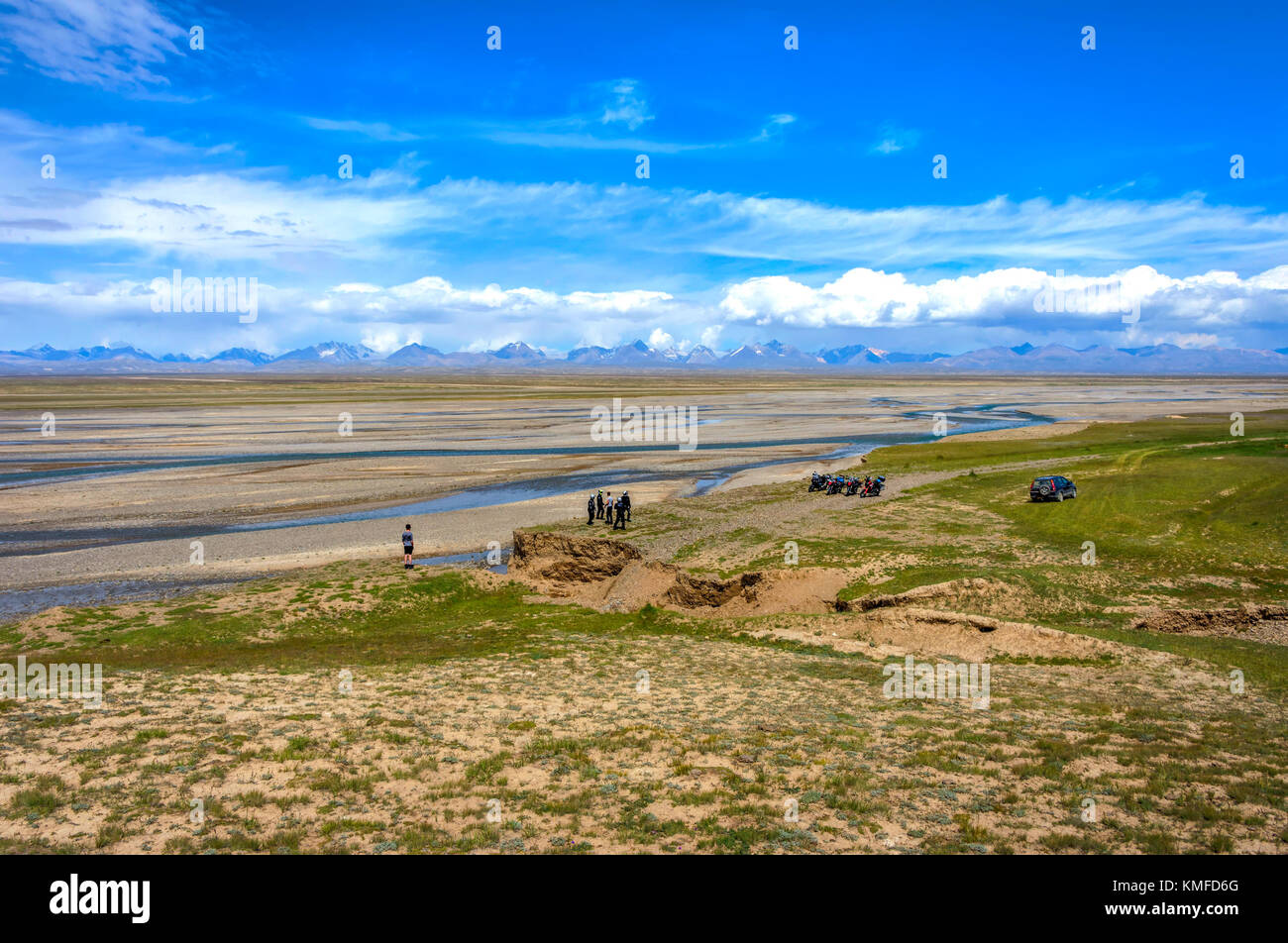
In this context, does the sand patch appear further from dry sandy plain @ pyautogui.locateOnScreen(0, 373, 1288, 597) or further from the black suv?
dry sandy plain @ pyautogui.locateOnScreen(0, 373, 1288, 597)

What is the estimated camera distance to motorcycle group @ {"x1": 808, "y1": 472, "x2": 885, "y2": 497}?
58.4m

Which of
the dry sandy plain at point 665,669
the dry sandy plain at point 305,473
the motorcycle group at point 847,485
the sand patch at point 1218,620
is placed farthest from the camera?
the motorcycle group at point 847,485

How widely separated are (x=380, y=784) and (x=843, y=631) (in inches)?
737

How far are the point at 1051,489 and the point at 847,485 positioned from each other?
1485cm

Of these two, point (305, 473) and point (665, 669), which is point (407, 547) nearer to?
point (665, 669)

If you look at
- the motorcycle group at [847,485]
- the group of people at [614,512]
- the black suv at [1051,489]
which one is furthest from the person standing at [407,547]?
the black suv at [1051,489]

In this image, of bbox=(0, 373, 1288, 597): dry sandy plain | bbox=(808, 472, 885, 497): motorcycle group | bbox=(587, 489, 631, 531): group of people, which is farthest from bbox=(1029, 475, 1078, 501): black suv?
bbox=(587, 489, 631, 531): group of people

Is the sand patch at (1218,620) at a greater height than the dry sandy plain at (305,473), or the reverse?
the dry sandy plain at (305,473)

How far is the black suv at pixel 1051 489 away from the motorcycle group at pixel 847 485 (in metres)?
11.0

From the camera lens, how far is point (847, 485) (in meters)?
60.2

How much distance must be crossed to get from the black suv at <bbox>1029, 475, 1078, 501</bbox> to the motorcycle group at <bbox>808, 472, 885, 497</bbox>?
11.0 metres

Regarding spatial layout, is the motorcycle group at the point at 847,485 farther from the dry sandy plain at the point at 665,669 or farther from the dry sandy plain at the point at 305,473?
the dry sandy plain at the point at 305,473

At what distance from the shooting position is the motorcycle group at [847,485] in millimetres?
58375
